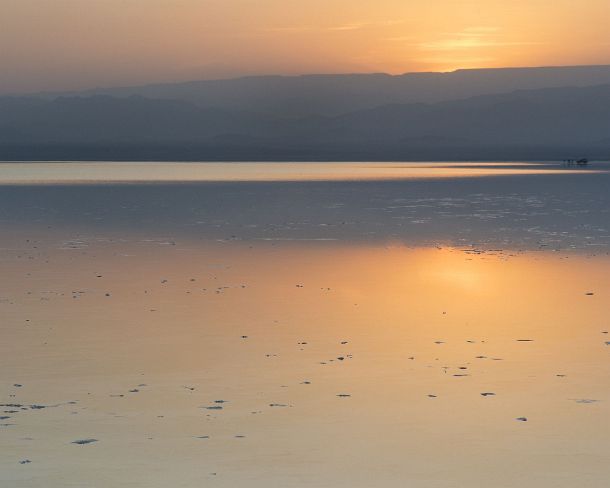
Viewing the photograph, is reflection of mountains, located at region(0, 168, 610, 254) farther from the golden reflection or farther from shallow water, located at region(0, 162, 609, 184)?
shallow water, located at region(0, 162, 609, 184)

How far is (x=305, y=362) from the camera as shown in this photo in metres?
12.4

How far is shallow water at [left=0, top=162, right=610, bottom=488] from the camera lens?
28.6 feet

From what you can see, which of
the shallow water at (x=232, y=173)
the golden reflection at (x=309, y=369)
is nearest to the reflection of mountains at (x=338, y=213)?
the golden reflection at (x=309, y=369)

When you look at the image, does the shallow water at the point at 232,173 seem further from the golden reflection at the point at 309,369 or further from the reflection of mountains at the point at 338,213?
the golden reflection at the point at 309,369

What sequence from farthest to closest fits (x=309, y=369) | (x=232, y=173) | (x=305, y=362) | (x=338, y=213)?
(x=232, y=173) → (x=338, y=213) → (x=305, y=362) → (x=309, y=369)

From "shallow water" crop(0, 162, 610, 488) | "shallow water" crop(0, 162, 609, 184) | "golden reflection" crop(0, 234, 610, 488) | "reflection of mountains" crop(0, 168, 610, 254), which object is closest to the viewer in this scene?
"shallow water" crop(0, 162, 610, 488)

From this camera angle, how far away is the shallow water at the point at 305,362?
28.6 ft

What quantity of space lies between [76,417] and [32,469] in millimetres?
1501

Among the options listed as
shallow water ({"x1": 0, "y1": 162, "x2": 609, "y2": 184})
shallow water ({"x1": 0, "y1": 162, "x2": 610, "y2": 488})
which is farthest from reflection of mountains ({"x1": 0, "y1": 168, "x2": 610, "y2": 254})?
shallow water ({"x1": 0, "y1": 162, "x2": 609, "y2": 184})

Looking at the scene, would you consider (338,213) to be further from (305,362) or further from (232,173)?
(232,173)

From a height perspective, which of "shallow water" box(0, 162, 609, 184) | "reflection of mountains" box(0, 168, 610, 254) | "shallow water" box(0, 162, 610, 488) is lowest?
"shallow water" box(0, 162, 609, 184)

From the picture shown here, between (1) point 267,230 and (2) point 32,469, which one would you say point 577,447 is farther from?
(1) point 267,230

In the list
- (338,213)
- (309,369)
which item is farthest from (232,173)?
(309,369)

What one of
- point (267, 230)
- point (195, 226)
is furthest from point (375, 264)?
point (195, 226)
